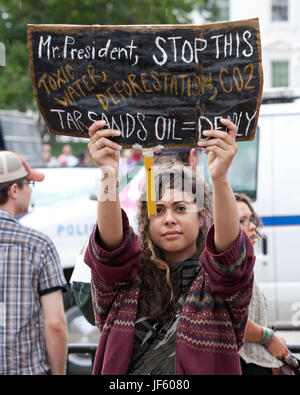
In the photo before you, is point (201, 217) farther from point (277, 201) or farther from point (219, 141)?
point (277, 201)

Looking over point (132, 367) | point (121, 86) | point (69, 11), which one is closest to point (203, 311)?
point (132, 367)

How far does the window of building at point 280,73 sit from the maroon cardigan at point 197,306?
24100 mm

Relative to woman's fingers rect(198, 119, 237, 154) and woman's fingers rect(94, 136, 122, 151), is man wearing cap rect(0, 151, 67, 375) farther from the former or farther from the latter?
woman's fingers rect(198, 119, 237, 154)

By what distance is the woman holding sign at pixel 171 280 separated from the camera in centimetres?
214

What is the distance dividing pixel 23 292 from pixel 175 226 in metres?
0.86

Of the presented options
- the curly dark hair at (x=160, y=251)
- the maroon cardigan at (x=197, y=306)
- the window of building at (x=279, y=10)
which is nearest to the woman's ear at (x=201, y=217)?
the curly dark hair at (x=160, y=251)

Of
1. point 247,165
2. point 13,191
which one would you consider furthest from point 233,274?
point 247,165

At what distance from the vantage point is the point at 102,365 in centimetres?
224

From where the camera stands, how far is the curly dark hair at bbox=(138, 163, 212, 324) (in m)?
2.27

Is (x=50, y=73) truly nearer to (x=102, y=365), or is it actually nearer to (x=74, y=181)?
(x=102, y=365)

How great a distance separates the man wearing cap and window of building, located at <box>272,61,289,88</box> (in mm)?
23595

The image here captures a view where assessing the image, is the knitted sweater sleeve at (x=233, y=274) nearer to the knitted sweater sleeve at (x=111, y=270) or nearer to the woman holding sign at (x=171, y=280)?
the woman holding sign at (x=171, y=280)

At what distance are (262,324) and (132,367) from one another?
948mm

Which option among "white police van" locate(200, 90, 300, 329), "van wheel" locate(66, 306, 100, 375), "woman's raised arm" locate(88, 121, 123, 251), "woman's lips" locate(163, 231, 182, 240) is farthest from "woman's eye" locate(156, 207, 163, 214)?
"van wheel" locate(66, 306, 100, 375)
